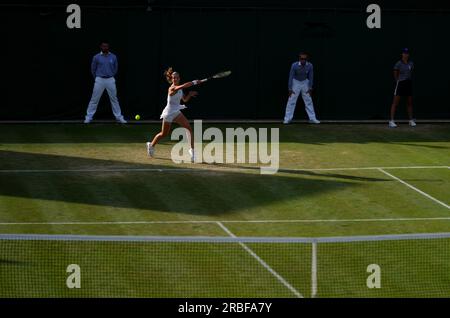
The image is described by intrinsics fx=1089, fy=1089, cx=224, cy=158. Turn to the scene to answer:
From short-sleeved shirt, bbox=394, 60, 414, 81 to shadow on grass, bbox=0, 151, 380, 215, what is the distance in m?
7.18

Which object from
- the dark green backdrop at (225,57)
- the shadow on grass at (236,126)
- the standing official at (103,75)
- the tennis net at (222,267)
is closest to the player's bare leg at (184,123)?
the shadow on grass at (236,126)

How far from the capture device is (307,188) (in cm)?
2198

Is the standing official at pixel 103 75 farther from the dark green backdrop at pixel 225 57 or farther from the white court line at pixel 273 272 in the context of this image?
the white court line at pixel 273 272

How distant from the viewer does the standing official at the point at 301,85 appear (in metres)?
29.5

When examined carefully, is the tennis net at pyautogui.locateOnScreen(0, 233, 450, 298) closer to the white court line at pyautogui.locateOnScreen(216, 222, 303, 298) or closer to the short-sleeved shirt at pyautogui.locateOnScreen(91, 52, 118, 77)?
the white court line at pyautogui.locateOnScreen(216, 222, 303, 298)

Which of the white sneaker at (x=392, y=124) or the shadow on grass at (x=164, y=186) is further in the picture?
the white sneaker at (x=392, y=124)

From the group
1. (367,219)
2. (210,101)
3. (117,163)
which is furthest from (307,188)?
(210,101)

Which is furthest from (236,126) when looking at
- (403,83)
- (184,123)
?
(184,123)

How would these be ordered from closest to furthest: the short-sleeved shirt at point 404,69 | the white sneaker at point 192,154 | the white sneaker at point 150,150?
the white sneaker at point 192,154, the white sneaker at point 150,150, the short-sleeved shirt at point 404,69

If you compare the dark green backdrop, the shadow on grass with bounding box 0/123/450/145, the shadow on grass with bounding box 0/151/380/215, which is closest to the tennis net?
the shadow on grass with bounding box 0/151/380/215

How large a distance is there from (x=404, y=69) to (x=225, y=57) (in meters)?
4.92

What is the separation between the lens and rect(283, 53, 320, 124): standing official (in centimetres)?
2947

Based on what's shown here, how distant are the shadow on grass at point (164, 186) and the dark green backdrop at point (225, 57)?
5783 millimetres

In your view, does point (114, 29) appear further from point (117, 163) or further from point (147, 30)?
point (117, 163)
